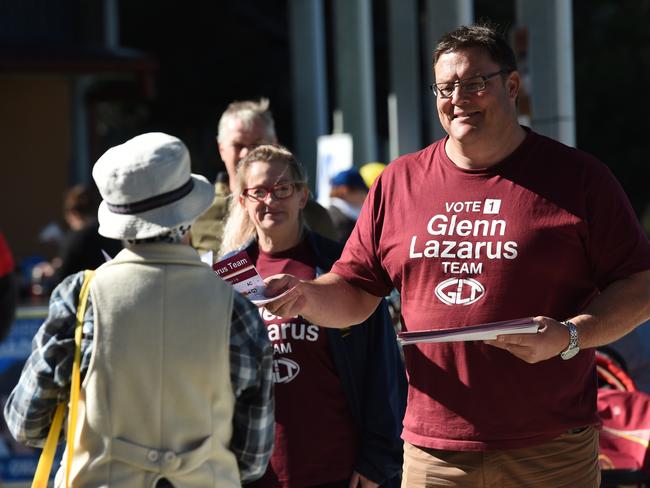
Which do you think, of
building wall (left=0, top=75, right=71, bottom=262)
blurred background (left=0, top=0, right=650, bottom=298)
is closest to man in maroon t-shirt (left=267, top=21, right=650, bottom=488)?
blurred background (left=0, top=0, right=650, bottom=298)

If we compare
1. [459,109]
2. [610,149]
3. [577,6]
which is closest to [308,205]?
[459,109]

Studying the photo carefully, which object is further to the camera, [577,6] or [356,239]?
[577,6]

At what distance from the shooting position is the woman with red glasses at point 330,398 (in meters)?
4.37

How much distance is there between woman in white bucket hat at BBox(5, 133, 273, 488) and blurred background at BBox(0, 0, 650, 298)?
2.48 m

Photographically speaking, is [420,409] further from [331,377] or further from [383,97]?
[383,97]

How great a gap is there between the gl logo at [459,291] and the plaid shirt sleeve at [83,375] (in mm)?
673

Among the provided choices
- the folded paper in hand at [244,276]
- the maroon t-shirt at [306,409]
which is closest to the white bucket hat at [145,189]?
the folded paper in hand at [244,276]

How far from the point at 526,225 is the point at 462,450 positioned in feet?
2.31

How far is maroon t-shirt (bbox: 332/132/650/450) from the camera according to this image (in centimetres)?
360

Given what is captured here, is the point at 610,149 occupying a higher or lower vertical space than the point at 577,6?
lower

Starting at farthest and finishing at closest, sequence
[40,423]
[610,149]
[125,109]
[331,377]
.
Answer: [125,109]
[610,149]
[331,377]
[40,423]

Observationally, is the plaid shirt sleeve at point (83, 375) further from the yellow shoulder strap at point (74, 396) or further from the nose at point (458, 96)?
the nose at point (458, 96)

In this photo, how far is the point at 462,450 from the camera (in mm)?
3666

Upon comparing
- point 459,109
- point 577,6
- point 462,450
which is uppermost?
point 577,6
